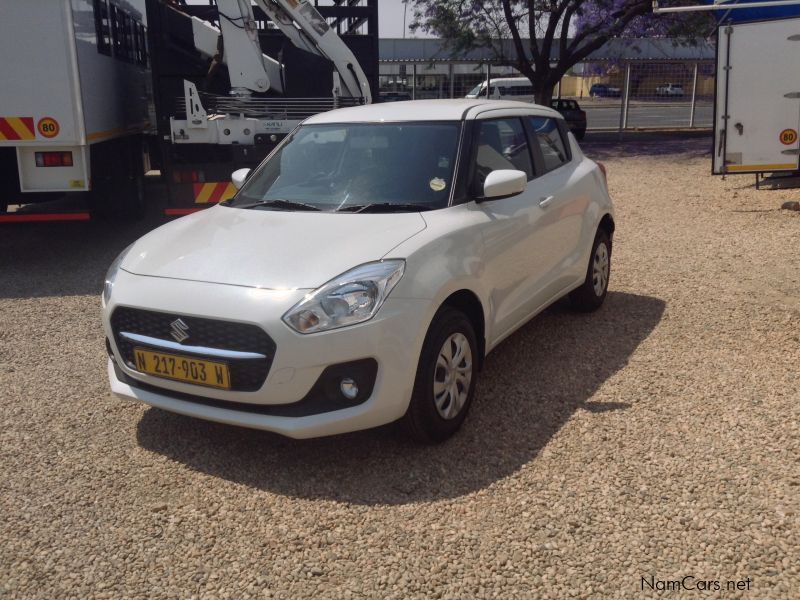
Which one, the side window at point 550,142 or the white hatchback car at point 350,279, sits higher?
the side window at point 550,142

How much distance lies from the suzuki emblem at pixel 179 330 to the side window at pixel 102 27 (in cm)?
670

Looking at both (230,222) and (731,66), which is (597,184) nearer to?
(230,222)

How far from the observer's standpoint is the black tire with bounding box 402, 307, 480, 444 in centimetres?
367

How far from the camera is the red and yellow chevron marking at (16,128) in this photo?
7.53 m

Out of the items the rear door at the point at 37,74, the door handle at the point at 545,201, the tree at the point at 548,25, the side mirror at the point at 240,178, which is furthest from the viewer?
the tree at the point at 548,25

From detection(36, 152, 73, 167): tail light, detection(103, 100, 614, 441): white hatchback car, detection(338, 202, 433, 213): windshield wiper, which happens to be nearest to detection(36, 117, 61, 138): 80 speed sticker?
detection(36, 152, 73, 167): tail light

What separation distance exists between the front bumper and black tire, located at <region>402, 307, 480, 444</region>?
0.09 meters

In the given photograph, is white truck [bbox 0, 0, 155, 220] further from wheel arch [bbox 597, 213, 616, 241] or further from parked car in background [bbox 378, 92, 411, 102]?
parked car in background [bbox 378, 92, 411, 102]

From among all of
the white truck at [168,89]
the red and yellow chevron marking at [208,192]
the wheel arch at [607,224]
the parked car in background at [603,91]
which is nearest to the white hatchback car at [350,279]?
the wheel arch at [607,224]

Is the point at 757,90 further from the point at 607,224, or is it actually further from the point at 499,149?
the point at 499,149

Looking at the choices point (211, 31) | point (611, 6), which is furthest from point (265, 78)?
point (611, 6)

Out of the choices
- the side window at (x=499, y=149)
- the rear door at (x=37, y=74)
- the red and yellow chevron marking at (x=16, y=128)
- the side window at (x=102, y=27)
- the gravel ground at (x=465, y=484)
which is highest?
the side window at (x=102, y=27)

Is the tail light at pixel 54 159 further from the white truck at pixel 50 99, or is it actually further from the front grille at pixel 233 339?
the front grille at pixel 233 339

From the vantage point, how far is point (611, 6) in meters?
21.7
